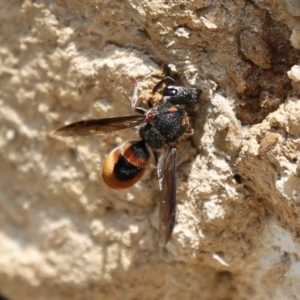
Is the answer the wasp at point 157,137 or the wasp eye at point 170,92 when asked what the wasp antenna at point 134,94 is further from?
the wasp eye at point 170,92

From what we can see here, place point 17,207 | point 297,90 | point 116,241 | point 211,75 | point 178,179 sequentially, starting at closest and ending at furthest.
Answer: point 297,90, point 211,75, point 178,179, point 116,241, point 17,207

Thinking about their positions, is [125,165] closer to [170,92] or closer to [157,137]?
[157,137]

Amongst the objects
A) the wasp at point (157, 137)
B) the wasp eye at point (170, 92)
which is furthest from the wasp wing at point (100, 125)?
the wasp eye at point (170, 92)

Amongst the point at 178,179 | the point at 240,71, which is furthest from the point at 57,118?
the point at 240,71

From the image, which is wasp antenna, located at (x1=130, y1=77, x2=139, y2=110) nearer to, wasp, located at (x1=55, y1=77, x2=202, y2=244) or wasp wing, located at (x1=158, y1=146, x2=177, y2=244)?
wasp, located at (x1=55, y1=77, x2=202, y2=244)

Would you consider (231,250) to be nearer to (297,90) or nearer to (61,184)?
(297,90)

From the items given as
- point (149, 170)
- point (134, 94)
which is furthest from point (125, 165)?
point (134, 94)

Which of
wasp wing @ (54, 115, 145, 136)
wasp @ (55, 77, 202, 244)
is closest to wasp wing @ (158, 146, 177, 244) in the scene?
wasp @ (55, 77, 202, 244)
